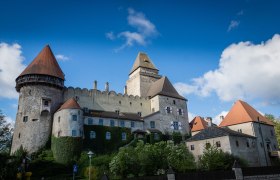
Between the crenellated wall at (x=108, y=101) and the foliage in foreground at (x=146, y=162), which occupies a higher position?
the crenellated wall at (x=108, y=101)

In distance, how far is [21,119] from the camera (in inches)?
1827

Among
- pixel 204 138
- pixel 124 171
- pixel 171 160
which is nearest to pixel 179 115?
pixel 204 138

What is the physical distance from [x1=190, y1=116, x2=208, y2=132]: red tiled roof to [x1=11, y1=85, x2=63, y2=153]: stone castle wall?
2889 centimetres

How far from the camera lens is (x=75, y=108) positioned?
45.2 metres

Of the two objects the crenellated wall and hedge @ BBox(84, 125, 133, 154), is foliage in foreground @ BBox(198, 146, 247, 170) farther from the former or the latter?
the crenellated wall

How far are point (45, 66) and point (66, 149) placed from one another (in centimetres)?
1659

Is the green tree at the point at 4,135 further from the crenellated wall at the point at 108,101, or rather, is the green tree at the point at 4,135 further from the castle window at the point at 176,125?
the castle window at the point at 176,125

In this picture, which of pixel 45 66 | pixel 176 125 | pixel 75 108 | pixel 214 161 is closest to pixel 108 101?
pixel 75 108

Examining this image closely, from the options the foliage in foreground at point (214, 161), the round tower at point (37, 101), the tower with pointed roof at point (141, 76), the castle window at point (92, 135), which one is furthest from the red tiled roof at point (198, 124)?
the round tower at point (37, 101)

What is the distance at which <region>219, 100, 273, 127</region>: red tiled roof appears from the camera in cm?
5123

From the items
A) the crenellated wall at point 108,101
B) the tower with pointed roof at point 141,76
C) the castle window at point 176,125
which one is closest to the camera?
the crenellated wall at point 108,101

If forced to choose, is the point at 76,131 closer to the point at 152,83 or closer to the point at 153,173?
the point at 153,173

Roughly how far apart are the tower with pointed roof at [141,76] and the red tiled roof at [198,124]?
501 inches

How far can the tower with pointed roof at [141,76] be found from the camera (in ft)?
215
